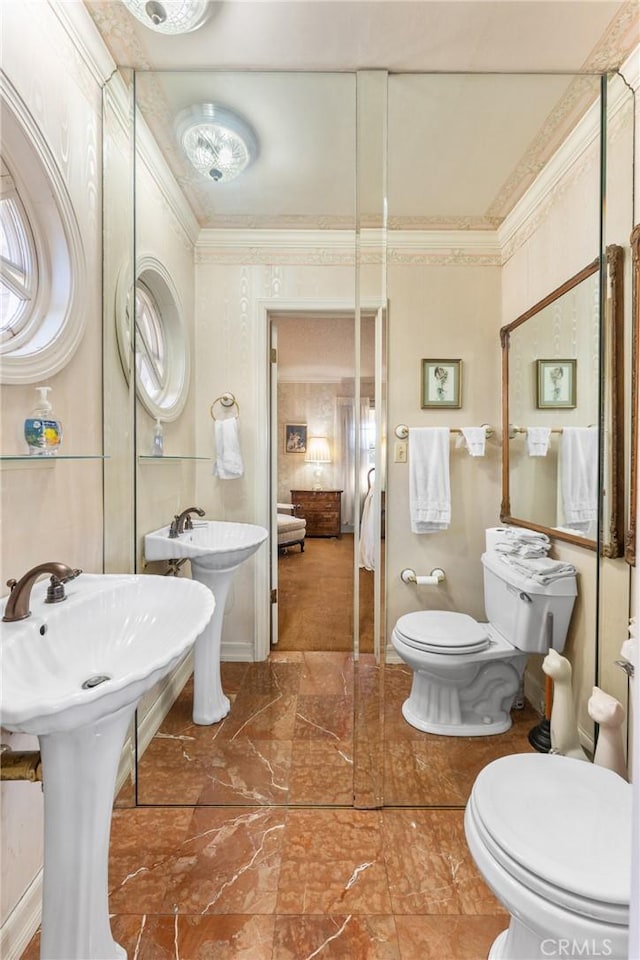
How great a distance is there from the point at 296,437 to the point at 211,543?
0.53 m

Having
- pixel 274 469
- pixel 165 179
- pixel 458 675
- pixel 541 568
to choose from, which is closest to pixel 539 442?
pixel 541 568

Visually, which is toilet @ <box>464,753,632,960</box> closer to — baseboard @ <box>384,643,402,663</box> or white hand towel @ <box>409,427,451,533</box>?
baseboard @ <box>384,643,402,663</box>

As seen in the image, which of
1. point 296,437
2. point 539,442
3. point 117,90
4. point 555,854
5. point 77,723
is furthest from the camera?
point 296,437

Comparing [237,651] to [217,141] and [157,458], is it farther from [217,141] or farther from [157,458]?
[217,141]

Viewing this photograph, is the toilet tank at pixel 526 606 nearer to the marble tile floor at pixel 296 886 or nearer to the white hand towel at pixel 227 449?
the marble tile floor at pixel 296 886

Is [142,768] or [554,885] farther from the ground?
[554,885]

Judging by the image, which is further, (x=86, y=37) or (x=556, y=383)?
(x=556, y=383)

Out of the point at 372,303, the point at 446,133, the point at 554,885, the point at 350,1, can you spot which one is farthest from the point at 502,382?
the point at 554,885

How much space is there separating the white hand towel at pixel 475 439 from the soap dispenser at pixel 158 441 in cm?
113

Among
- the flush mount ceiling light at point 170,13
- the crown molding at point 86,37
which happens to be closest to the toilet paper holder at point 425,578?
the flush mount ceiling light at point 170,13

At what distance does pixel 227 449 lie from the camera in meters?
1.55

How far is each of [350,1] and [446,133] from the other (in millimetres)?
482

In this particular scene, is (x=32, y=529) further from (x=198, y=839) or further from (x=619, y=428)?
(x=619, y=428)

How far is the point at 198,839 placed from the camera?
1.28 metres
